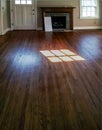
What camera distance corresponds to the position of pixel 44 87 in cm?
326

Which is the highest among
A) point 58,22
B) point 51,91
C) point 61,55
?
point 58,22

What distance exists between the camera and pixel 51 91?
10.1ft

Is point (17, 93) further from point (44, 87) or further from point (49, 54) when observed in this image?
point (49, 54)

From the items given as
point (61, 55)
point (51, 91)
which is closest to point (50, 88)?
point (51, 91)

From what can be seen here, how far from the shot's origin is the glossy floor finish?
225 centimetres

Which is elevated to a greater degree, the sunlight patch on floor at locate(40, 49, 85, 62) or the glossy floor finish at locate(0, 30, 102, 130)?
the sunlight patch on floor at locate(40, 49, 85, 62)

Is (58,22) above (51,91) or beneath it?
above

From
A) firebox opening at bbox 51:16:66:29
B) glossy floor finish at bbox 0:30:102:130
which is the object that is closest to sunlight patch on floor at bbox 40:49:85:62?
glossy floor finish at bbox 0:30:102:130

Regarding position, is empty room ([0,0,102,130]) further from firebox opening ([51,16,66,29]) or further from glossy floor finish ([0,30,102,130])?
firebox opening ([51,16,66,29])

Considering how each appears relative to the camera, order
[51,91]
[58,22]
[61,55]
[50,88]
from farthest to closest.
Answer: [58,22]
[61,55]
[50,88]
[51,91]

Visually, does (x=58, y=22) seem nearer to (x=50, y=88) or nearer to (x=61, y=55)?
(x=61, y=55)

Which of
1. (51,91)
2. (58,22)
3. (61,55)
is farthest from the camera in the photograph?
(58,22)

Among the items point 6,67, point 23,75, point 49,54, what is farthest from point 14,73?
point 49,54

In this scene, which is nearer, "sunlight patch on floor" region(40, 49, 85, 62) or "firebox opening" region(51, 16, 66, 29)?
"sunlight patch on floor" region(40, 49, 85, 62)
